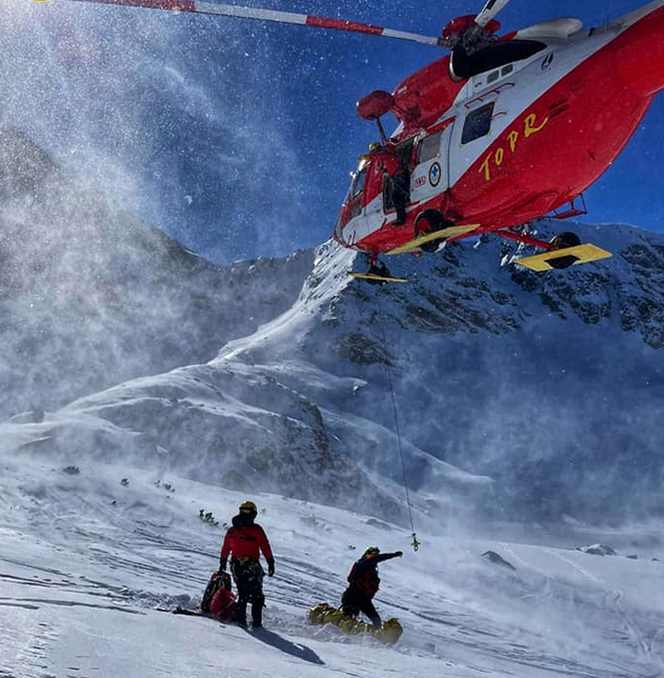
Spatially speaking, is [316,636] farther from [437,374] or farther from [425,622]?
[437,374]

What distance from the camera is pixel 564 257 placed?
8.09 metres

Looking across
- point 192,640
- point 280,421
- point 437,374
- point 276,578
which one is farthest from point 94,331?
point 192,640

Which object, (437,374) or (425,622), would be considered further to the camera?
(437,374)

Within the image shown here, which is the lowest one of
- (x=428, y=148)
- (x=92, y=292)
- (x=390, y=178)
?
(x=390, y=178)

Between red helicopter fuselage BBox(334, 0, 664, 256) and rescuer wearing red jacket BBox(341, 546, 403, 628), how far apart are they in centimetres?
409

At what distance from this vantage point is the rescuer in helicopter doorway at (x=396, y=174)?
9.18 metres

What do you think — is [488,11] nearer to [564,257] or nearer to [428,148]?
[428,148]

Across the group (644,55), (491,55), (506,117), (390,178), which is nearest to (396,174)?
(390,178)

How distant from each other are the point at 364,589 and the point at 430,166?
538cm

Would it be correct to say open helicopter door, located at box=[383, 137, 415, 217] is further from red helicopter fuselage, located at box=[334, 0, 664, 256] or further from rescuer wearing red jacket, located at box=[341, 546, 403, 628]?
rescuer wearing red jacket, located at box=[341, 546, 403, 628]

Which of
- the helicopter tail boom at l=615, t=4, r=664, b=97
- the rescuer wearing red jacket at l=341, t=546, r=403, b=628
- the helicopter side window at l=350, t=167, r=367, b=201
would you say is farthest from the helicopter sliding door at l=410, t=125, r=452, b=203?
the rescuer wearing red jacket at l=341, t=546, r=403, b=628

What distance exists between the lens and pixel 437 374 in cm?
5691

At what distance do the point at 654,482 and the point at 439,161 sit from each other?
151 ft

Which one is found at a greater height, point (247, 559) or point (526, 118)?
point (526, 118)
